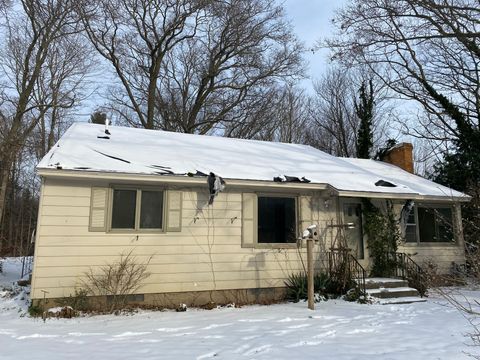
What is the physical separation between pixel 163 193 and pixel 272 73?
1869 cm

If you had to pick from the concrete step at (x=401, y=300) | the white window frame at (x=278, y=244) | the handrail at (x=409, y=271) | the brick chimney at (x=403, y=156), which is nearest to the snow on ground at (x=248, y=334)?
the concrete step at (x=401, y=300)

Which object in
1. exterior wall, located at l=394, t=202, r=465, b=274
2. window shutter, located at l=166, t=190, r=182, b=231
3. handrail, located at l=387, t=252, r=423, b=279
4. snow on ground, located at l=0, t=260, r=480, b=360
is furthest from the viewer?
exterior wall, located at l=394, t=202, r=465, b=274

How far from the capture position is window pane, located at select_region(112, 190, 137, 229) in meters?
8.76

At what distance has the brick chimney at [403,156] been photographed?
637 inches

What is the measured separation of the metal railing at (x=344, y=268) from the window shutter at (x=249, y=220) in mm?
2188

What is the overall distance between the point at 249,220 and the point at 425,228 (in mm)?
6520

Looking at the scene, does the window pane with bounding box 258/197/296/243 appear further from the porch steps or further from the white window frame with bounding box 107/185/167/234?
the white window frame with bounding box 107/185/167/234

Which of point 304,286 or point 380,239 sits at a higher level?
point 380,239

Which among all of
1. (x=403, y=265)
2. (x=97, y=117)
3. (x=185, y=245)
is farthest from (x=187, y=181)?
(x=97, y=117)

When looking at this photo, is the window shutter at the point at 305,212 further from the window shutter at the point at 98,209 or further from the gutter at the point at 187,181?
the window shutter at the point at 98,209

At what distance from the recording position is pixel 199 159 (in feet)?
34.5

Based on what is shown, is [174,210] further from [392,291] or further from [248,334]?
[392,291]

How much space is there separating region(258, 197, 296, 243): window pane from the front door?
1.95 metres

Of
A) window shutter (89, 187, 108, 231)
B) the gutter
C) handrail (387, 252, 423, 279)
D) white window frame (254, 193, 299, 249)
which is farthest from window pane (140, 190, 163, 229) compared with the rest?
handrail (387, 252, 423, 279)
